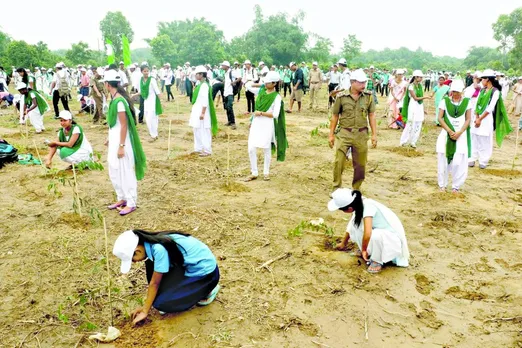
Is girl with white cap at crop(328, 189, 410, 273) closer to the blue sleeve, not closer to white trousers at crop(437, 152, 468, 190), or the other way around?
the blue sleeve

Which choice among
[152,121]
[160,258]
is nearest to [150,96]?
[152,121]

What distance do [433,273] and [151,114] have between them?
280 inches

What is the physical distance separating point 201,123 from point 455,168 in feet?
14.4

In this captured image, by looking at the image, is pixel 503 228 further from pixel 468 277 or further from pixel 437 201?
pixel 468 277

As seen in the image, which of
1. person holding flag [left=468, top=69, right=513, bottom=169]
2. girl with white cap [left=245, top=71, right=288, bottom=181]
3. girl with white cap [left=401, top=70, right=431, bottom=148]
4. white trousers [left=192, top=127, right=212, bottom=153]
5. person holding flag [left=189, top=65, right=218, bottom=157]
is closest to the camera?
girl with white cap [left=245, top=71, right=288, bottom=181]

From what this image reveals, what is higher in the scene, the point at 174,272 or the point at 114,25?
the point at 114,25

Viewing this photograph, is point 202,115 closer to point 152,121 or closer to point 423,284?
point 152,121

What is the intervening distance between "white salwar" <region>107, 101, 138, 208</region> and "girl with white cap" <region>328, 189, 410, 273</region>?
2.56 m

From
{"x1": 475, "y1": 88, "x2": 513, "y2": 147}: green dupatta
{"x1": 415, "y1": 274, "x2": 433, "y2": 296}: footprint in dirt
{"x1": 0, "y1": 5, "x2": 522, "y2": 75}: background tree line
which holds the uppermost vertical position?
{"x1": 0, "y1": 5, "x2": 522, "y2": 75}: background tree line

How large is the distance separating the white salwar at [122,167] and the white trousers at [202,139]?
292 cm

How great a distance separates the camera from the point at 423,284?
3594mm

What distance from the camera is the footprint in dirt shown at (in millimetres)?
3490

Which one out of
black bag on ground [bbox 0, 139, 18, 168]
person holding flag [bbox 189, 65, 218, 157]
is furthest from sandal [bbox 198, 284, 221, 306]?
black bag on ground [bbox 0, 139, 18, 168]

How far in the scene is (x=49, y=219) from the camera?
4.88 metres
